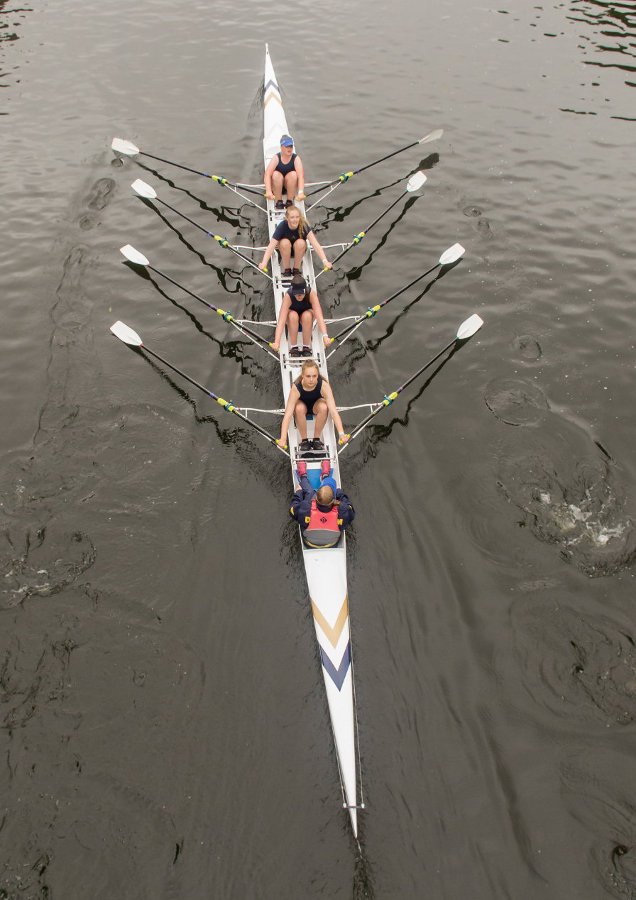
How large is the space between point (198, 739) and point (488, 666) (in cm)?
428

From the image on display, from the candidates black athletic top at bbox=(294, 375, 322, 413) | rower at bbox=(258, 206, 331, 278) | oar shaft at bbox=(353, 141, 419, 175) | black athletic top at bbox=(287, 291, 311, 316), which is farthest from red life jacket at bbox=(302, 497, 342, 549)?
oar shaft at bbox=(353, 141, 419, 175)

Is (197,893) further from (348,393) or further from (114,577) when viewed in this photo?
(348,393)

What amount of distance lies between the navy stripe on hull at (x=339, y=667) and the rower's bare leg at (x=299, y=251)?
9.43 m

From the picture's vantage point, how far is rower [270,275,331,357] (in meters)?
12.2

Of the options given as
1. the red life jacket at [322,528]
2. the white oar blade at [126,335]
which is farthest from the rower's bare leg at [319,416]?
Answer: the white oar blade at [126,335]

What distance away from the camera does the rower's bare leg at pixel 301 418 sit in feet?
36.7

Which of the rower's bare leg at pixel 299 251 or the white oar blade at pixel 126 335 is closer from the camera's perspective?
the white oar blade at pixel 126 335

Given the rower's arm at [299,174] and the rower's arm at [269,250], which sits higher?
the rower's arm at [299,174]

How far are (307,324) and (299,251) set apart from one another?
257 cm

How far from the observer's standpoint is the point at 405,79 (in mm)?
23578

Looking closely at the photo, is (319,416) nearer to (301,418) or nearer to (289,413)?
(301,418)

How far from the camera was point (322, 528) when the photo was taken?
32.2ft

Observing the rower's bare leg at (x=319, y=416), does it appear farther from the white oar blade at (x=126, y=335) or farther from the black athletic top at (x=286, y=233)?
the black athletic top at (x=286, y=233)

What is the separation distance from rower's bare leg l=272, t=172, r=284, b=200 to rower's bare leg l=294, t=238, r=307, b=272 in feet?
10.3
